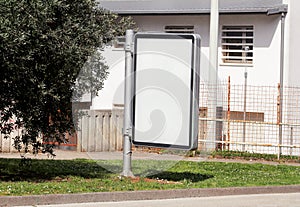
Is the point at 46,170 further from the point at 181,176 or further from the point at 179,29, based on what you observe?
the point at 179,29

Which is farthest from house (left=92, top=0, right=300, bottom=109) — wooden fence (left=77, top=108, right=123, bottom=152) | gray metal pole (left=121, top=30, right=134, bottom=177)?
gray metal pole (left=121, top=30, right=134, bottom=177)

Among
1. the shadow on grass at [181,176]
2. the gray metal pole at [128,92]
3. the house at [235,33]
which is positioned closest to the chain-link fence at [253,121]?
the house at [235,33]

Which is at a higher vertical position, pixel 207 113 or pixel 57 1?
pixel 57 1

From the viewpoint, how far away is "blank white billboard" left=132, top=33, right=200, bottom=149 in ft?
48.4

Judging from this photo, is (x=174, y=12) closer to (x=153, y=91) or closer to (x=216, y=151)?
(x=216, y=151)

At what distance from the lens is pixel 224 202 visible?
45.6 ft

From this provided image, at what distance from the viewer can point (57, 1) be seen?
46.3 ft

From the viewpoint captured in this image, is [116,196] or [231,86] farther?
[231,86]

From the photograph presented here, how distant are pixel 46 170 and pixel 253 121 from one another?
9.05 meters

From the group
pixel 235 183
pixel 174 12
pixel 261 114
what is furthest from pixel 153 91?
pixel 174 12

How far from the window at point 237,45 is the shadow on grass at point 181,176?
10255 mm

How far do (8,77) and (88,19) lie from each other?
2158 millimetres

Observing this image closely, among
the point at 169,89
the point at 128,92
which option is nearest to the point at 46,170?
the point at 128,92

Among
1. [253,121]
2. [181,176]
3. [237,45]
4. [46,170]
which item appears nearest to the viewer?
[181,176]
